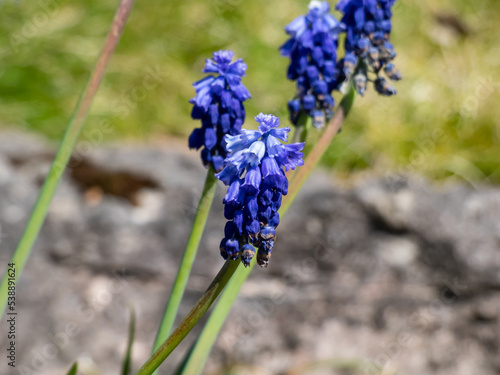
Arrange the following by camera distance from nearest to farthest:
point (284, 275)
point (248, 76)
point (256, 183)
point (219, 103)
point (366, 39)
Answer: point (256, 183)
point (219, 103)
point (366, 39)
point (284, 275)
point (248, 76)

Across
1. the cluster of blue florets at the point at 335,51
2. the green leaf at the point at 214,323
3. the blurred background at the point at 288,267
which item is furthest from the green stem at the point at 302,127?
the blurred background at the point at 288,267

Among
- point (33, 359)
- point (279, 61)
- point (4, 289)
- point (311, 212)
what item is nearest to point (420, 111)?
point (279, 61)

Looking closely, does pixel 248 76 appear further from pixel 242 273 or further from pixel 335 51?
pixel 242 273

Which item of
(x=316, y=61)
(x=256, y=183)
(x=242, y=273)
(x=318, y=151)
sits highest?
(x=316, y=61)

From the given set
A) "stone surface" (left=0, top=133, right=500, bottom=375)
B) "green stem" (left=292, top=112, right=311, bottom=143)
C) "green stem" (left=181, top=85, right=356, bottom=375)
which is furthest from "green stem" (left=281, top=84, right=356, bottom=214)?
"stone surface" (left=0, top=133, right=500, bottom=375)

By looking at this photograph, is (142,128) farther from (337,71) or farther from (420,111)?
(337,71)

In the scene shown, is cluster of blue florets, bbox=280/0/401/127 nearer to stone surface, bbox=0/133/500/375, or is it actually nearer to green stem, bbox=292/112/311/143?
green stem, bbox=292/112/311/143

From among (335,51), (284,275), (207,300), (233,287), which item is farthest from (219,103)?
(284,275)
